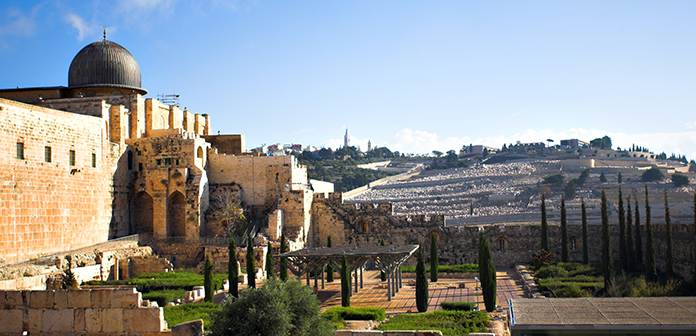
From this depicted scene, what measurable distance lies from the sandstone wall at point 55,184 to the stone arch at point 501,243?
71.8ft

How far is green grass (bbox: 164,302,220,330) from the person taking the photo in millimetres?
18297

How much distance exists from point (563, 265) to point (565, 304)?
17519 mm

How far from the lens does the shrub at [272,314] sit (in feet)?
45.2

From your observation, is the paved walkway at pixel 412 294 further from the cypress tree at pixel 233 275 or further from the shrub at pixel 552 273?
the cypress tree at pixel 233 275

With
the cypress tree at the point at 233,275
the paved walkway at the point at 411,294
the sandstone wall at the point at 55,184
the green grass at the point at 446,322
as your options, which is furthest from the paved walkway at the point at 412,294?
the sandstone wall at the point at 55,184

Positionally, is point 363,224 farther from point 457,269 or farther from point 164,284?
point 164,284

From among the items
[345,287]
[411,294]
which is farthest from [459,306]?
[411,294]

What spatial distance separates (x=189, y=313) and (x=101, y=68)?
76.5 ft

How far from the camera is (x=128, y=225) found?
35906 millimetres

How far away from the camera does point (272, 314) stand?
13.8m

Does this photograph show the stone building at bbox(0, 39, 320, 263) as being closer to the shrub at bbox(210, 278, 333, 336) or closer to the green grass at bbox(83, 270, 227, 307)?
the green grass at bbox(83, 270, 227, 307)

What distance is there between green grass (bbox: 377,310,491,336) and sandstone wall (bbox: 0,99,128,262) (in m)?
17.9

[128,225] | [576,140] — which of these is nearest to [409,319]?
[128,225]

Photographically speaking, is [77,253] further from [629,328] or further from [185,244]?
[629,328]
